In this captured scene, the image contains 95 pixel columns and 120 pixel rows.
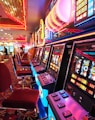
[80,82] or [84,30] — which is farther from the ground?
[84,30]

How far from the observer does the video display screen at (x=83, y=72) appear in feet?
4.33

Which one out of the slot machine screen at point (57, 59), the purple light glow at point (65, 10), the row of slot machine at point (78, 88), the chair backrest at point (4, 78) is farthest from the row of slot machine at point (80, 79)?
the chair backrest at point (4, 78)

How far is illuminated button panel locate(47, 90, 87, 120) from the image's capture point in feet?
3.81

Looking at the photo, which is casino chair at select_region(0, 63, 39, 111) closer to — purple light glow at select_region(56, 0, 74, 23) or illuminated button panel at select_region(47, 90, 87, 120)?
illuminated button panel at select_region(47, 90, 87, 120)

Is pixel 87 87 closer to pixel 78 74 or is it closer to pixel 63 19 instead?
pixel 78 74

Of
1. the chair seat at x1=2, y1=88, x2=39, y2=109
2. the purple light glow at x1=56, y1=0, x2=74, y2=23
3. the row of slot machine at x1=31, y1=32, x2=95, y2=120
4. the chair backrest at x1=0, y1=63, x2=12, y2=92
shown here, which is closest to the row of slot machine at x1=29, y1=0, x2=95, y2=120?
the row of slot machine at x1=31, y1=32, x2=95, y2=120

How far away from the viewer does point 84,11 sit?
153 centimetres

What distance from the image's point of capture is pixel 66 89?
5.48ft

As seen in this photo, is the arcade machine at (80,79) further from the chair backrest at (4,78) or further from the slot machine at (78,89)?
the chair backrest at (4,78)

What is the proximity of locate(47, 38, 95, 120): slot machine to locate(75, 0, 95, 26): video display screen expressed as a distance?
0.18 metres

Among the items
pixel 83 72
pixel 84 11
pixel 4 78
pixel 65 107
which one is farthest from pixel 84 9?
pixel 4 78

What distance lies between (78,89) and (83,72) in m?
0.14

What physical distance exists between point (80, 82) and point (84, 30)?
484 millimetres

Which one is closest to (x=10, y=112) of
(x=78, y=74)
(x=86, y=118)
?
(x=78, y=74)
